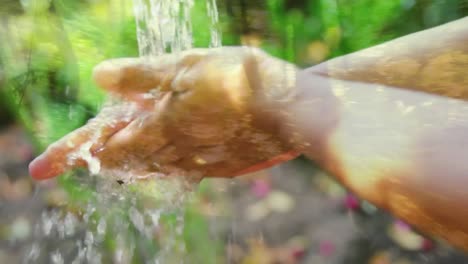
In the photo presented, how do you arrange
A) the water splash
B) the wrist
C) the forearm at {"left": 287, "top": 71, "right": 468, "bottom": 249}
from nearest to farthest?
the forearm at {"left": 287, "top": 71, "right": 468, "bottom": 249} → the wrist → the water splash

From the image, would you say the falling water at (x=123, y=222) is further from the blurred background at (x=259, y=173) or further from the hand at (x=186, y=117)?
the hand at (x=186, y=117)

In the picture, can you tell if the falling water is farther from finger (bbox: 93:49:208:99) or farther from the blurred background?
finger (bbox: 93:49:208:99)

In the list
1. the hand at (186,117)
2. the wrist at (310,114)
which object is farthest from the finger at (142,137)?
the wrist at (310,114)

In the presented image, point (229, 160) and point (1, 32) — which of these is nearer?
point (229, 160)

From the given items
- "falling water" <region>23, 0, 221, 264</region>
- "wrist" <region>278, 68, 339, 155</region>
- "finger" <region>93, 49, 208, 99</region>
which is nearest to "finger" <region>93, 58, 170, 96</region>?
"finger" <region>93, 49, 208, 99</region>

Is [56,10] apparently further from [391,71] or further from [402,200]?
[402,200]

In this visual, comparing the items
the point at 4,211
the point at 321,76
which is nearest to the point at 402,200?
the point at 321,76
